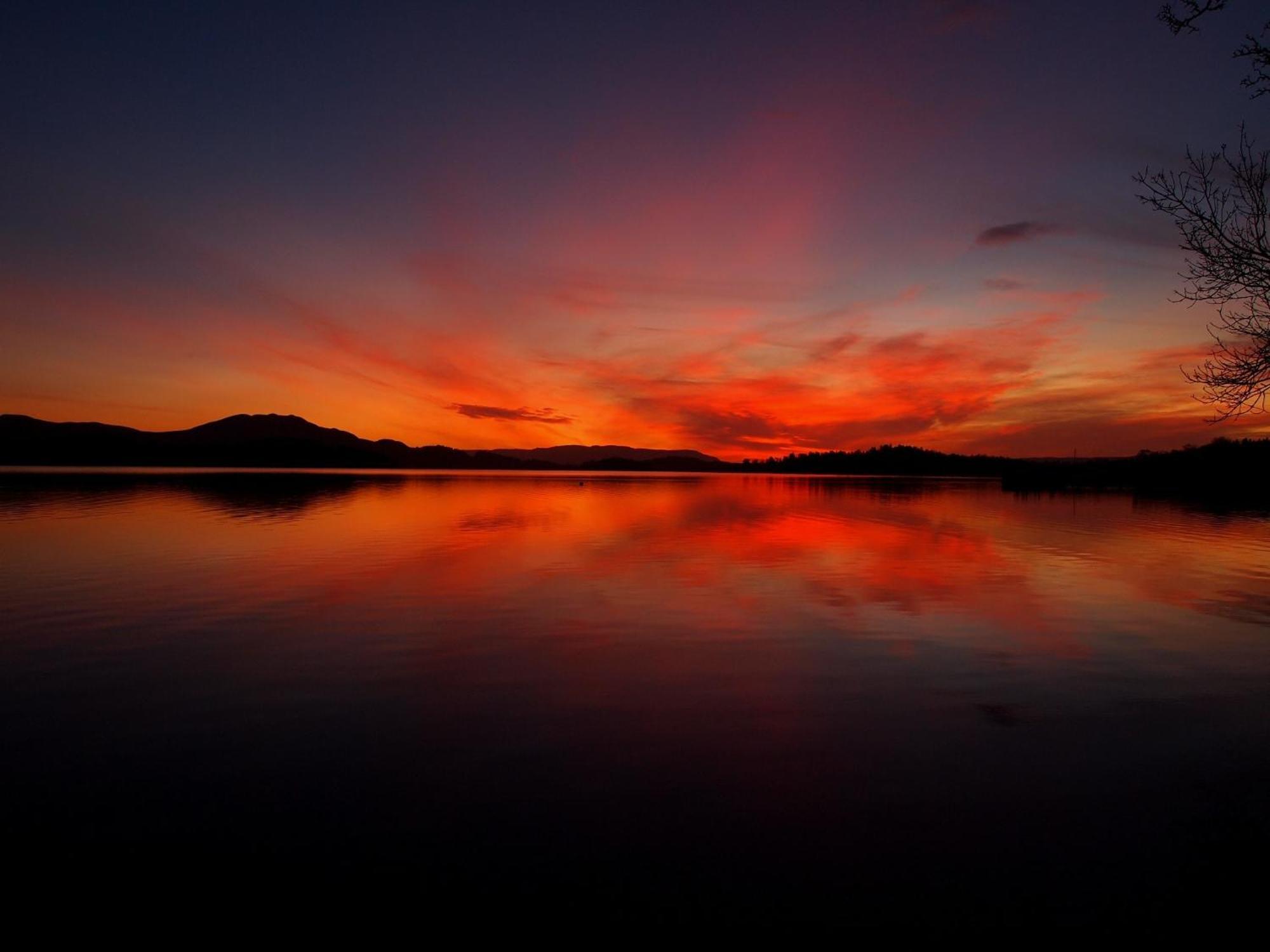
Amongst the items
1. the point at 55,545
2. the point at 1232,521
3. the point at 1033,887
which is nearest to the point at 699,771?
the point at 1033,887

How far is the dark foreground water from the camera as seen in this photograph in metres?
5.42

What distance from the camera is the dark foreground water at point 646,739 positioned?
213 inches

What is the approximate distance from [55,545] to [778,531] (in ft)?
104

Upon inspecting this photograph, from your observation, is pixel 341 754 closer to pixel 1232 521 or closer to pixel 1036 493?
pixel 1232 521

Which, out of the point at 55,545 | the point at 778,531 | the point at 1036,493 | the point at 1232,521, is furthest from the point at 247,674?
the point at 1036,493

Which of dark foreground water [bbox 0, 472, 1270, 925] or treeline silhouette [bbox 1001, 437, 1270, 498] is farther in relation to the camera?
treeline silhouette [bbox 1001, 437, 1270, 498]

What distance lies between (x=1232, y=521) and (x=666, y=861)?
2223 inches

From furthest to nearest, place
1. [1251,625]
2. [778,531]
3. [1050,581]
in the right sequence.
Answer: [778,531] < [1050,581] < [1251,625]

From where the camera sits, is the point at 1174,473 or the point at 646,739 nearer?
the point at 646,739

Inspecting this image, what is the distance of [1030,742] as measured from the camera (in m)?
8.14

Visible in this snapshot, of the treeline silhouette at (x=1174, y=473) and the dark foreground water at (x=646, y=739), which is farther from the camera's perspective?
the treeline silhouette at (x=1174, y=473)

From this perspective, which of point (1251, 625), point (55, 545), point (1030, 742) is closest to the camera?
point (1030, 742)

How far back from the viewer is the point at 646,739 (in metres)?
8.23

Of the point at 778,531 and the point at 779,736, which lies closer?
the point at 779,736
